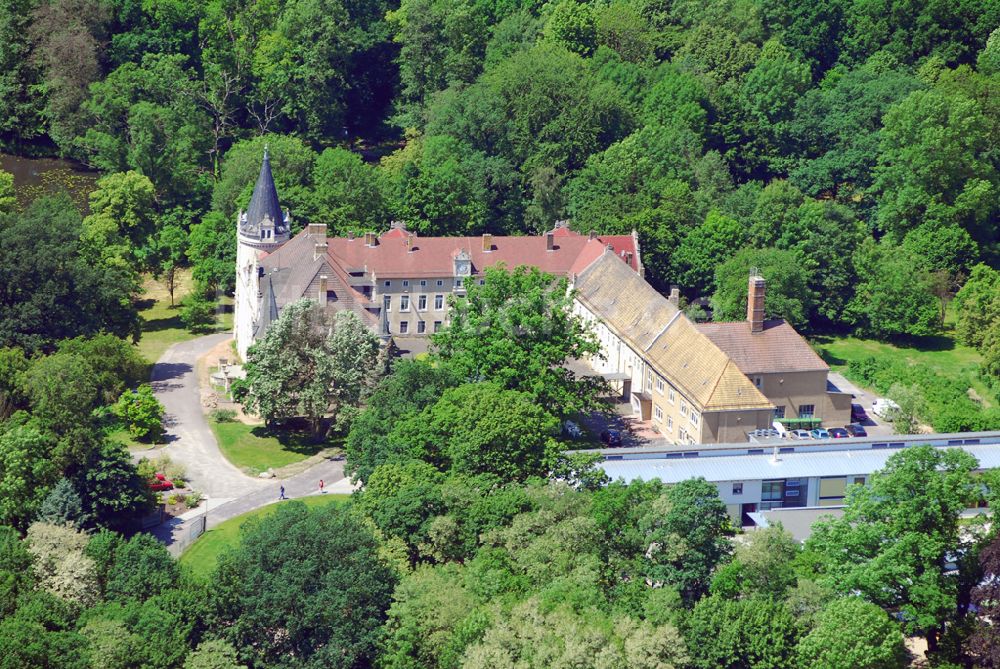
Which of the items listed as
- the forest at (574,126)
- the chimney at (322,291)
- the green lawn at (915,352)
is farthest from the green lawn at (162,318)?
the green lawn at (915,352)

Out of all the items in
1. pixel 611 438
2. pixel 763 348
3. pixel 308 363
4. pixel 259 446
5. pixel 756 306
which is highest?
pixel 756 306

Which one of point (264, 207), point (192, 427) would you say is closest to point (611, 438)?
point (192, 427)

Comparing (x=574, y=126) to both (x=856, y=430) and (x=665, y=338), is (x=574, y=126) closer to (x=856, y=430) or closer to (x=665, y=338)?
(x=665, y=338)

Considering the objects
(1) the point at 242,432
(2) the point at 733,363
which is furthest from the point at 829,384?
(1) the point at 242,432

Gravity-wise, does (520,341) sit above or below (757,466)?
above

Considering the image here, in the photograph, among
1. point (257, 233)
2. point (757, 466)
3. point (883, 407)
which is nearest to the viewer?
point (757, 466)

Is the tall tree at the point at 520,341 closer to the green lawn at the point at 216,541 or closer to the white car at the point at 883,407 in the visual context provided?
the green lawn at the point at 216,541

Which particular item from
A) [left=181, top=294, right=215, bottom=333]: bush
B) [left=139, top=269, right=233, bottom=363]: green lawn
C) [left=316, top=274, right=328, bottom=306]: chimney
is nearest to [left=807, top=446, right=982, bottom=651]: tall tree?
[left=316, top=274, right=328, bottom=306]: chimney

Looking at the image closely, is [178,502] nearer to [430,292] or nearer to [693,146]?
[430,292]

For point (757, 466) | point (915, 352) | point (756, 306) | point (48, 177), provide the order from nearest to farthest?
point (757, 466)
point (756, 306)
point (915, 352)
point (48, 177)
